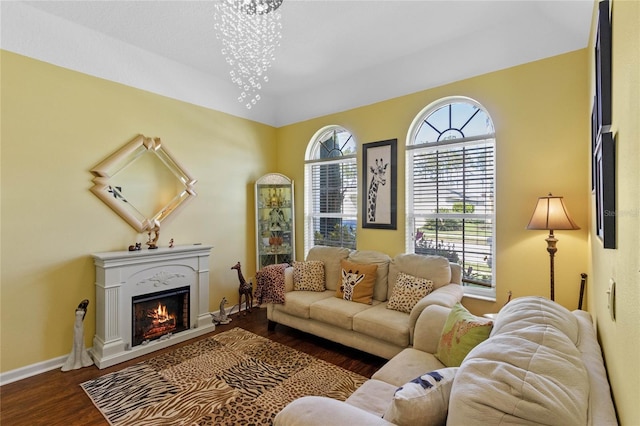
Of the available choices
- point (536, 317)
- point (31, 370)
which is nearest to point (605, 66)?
point (536, 317)

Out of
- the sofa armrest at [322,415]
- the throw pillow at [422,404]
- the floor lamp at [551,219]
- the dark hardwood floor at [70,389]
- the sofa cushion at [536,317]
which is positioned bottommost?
the dark hardwood floor at [70,389]

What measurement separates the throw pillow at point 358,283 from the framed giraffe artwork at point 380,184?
2.61ft

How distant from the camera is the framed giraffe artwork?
3.87m

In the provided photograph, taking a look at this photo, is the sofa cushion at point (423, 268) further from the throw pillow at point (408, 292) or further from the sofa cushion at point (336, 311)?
the sofa cushion at point (336, 311)

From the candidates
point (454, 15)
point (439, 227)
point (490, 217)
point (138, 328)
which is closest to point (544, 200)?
point (490, 217)

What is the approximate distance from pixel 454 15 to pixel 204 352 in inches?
164

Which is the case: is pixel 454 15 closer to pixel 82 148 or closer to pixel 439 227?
pixel 439 227

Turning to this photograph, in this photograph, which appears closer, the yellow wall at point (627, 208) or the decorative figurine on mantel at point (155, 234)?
the yellow wall at point (627, 208)

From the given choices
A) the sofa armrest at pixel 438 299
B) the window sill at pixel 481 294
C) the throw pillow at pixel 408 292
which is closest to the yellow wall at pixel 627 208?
the sofa armrest at pixel 438 299

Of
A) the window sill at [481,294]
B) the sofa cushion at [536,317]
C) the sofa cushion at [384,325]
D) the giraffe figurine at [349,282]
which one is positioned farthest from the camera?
the giraffe figurine at [349,282]

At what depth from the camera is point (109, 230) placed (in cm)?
327

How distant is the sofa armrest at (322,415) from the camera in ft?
3.66

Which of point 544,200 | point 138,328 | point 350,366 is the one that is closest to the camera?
point 544,200

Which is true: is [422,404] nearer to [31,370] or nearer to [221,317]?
[221,317]
